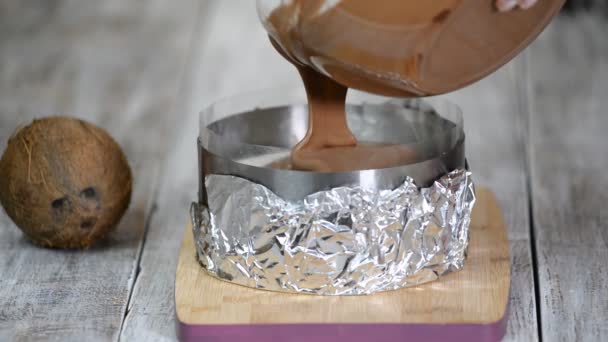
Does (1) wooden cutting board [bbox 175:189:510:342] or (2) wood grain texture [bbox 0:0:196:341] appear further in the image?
(2) wood grain texture [bbox 0:0:196:341]

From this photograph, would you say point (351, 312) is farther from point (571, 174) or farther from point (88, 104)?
point (88, 104)

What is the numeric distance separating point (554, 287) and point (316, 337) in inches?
15.5

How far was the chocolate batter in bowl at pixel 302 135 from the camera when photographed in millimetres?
1300

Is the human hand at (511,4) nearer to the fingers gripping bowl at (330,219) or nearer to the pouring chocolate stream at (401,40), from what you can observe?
the pouring chocolate stream at (401,40)

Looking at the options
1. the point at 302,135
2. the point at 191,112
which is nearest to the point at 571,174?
the point at 302,135

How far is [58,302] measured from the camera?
55.1 inches

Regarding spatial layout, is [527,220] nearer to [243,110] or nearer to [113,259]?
[243,110]

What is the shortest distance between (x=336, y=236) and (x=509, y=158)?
2.69 feet

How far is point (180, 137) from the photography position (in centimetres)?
216

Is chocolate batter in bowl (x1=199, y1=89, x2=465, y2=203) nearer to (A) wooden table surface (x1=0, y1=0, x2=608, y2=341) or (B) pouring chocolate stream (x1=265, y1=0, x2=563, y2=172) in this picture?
(B) pouring chocolate stream (x1=265, y1=0, x2=563, y2=172)

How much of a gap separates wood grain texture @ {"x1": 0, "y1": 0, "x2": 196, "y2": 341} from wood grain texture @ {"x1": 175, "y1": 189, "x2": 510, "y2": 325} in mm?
125

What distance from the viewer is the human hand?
116 cm

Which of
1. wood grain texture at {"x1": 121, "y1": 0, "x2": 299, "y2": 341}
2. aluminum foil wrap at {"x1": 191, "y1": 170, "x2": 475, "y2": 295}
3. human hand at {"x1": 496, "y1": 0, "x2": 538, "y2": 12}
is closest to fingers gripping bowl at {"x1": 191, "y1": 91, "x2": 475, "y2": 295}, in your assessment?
aluminum foil wrap at {"x1": 191, "y1": 170, "x2": 475, "y2": 295}

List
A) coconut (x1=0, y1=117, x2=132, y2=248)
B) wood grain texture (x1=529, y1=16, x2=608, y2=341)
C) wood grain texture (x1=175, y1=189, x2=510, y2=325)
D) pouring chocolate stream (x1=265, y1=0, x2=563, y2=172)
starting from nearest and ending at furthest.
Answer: pouring chocolate stream (x1=265, y1=0, x2=563, y2=172), wood grain texture (x1=175, y1=189, x2=510, y2=325), wood grain texture (x1=529, y1=16, x2=608, y2=341), coconut (x1=0, y1=117, x2=132, y2=248)
